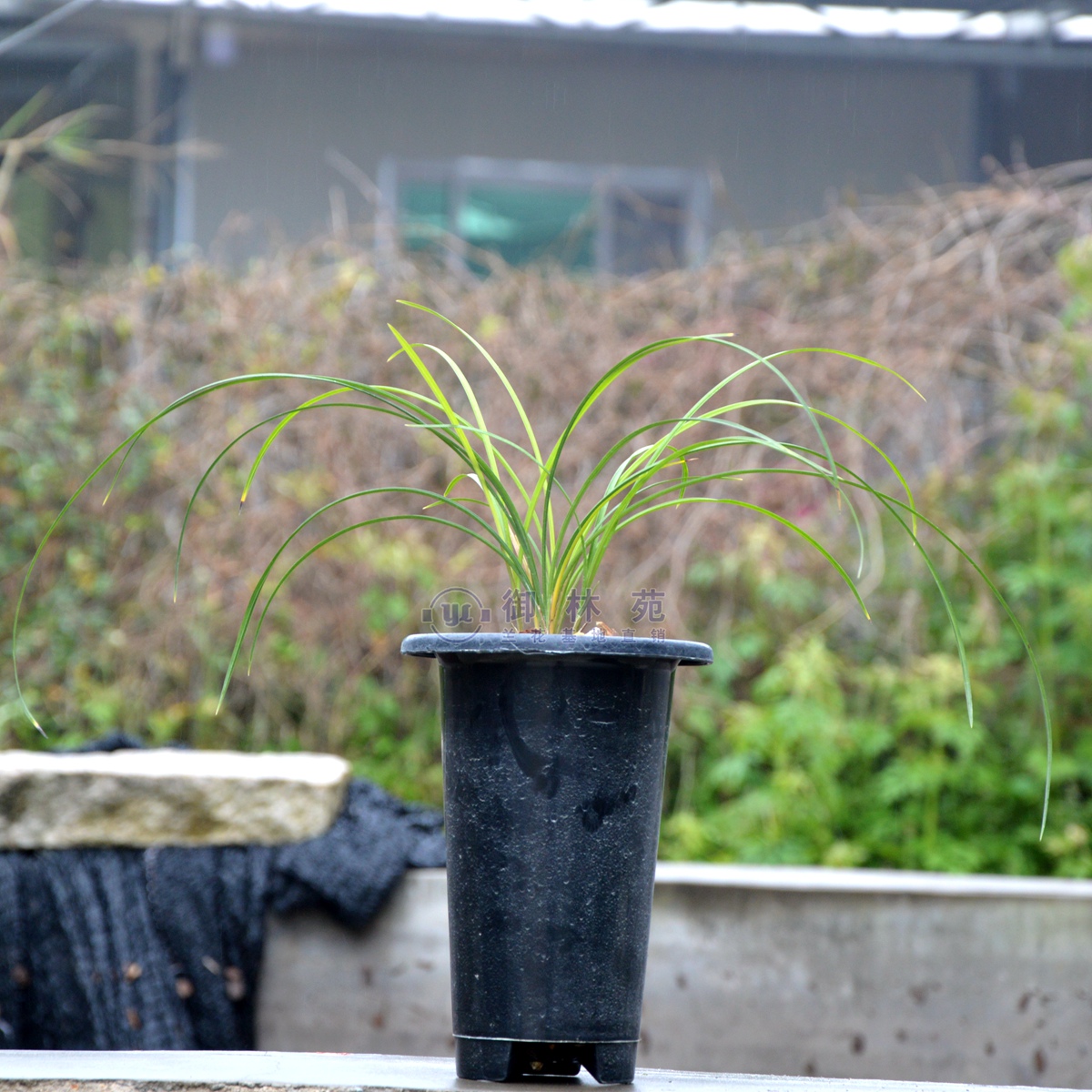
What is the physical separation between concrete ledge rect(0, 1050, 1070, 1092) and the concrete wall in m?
0.96

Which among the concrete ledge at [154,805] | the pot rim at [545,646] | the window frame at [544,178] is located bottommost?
the concrete ledge at [154,805]

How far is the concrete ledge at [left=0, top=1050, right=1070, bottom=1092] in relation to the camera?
1.15 meters

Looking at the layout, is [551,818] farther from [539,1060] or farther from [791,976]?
[791,976]

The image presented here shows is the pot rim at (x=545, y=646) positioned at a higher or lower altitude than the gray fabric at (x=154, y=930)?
higher

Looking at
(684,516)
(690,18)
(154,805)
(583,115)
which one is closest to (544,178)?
(583,115)

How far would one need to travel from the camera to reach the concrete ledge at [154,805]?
224 cm

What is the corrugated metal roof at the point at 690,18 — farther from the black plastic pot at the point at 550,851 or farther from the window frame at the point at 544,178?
the black plastic pot at the point at 550,851

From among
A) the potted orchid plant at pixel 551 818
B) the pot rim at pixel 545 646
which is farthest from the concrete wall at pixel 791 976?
the pot rim at pixel 545 646

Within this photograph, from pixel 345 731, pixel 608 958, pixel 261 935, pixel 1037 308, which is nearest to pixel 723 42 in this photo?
pixel 1037 308

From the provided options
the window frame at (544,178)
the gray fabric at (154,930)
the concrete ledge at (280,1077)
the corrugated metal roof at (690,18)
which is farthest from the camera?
the window frame at (544,178)

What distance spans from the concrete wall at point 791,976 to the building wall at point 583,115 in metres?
4.46

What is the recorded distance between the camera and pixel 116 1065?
1231 mm

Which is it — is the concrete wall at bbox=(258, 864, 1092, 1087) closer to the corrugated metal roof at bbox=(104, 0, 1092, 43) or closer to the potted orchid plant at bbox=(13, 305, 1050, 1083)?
the potted orchid plant at bbox=(13, 305, 1050, 1083)

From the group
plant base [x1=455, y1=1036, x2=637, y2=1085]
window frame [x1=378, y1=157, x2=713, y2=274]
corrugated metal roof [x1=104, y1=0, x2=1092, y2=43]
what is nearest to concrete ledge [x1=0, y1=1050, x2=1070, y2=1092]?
plant base [x1=455, y1=1036, x2=637, y2=1085]
